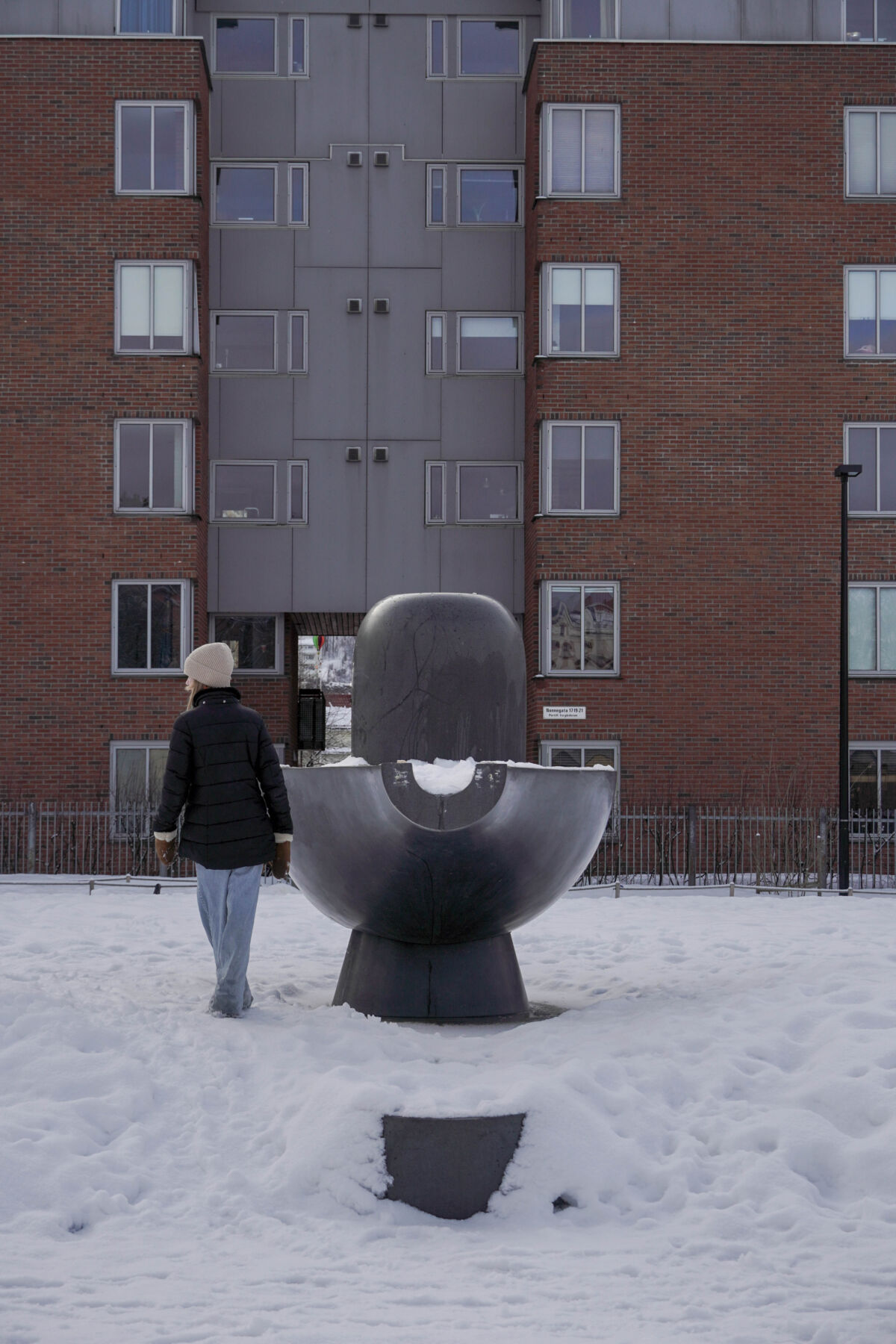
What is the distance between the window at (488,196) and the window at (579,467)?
15.3ft

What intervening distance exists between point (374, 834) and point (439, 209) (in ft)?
72.5

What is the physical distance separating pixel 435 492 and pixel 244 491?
3635mm

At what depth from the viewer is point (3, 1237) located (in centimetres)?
538

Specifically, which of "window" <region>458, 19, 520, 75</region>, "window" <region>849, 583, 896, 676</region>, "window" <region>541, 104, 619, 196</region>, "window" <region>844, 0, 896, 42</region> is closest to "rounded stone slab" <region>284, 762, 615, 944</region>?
"window" <region>849, 583, 896, 676</region>

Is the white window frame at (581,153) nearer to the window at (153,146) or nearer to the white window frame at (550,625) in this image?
the window at (153,146)

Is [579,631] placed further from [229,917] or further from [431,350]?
[229,917]

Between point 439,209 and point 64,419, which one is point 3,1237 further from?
point 439,209

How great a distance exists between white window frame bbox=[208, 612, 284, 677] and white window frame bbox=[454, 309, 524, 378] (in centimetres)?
586

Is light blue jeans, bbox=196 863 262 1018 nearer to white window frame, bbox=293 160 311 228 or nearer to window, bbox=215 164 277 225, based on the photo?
white window frame, bbox=293 160 311 228

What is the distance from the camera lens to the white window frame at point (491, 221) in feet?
91.2

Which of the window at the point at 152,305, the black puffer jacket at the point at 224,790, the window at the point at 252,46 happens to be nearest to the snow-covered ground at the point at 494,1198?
the black puffer jacket at the point at 224,790

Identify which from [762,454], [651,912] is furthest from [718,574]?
[651,912]

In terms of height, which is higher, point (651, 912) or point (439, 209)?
point (439, 209)

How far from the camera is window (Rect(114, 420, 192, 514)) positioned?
85.9ft
